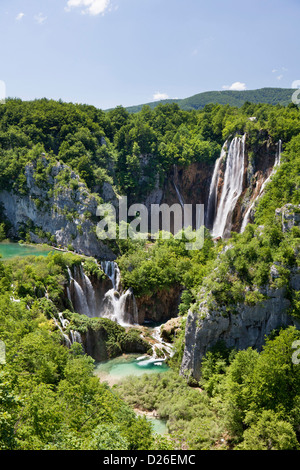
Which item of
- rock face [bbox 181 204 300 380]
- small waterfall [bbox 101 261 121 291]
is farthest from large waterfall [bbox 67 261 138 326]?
rock face [bbox 181 204 300 380]

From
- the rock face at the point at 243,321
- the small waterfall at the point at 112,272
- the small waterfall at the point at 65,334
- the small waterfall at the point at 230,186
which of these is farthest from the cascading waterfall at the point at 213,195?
the small waterfall at the point at 65,334

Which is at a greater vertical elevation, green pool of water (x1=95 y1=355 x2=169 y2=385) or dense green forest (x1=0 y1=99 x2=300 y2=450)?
dense green forest (x1=0 y1=99 x2=300 y2=450)

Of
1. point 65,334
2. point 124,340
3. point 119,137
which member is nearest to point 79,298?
point 124,340

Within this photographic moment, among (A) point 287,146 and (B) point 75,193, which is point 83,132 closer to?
(B) point 75,193

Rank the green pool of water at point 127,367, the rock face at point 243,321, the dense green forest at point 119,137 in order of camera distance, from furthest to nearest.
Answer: the dense green forest at point 119,137 → the green pool of water at point 127,367 → the rock face at point 243,321

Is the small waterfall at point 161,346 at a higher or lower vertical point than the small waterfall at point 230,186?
lower

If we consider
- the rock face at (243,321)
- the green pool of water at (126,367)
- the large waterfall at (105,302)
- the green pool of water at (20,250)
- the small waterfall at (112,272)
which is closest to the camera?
the rock face at (243,321)

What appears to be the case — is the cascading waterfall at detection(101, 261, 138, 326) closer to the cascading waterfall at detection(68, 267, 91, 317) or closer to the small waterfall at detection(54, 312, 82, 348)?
the cascading waterfall at detection(68, 267, 91, 317)

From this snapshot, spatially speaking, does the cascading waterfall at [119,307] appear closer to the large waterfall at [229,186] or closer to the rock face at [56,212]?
the rock face at [56,212]
